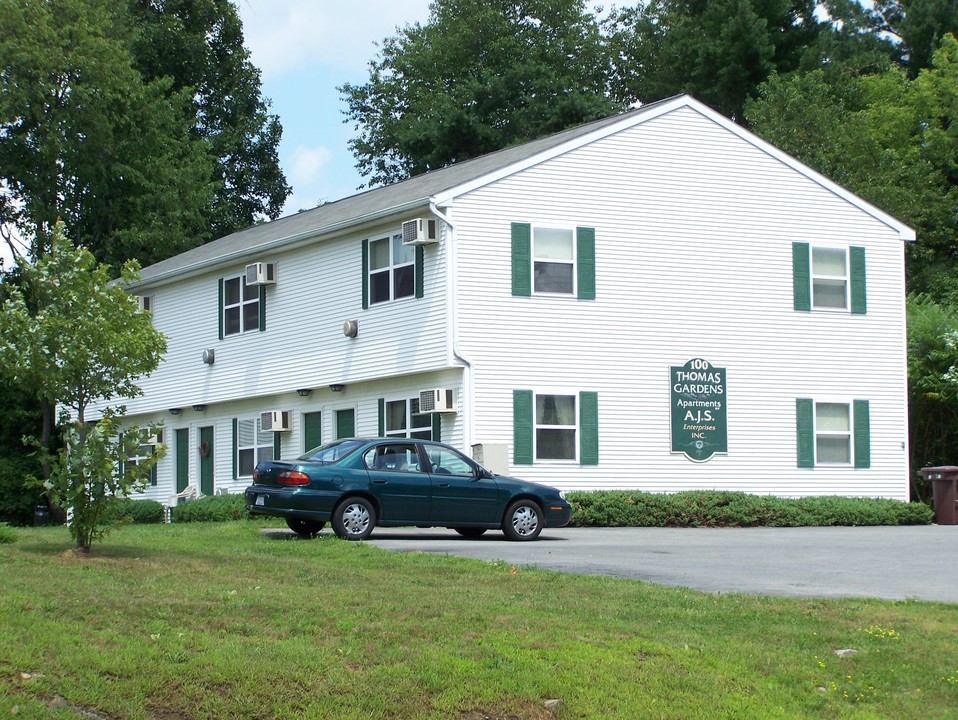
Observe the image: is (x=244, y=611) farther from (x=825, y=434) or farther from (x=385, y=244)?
(x=825, y=434)

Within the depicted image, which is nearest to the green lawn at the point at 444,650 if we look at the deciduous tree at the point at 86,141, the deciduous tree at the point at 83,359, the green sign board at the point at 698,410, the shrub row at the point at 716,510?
the deciduous tree at the point at 83,359

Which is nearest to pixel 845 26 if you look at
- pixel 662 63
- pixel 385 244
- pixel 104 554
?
pixel 662 63

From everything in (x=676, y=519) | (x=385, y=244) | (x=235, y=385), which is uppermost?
(x=385, y=244)

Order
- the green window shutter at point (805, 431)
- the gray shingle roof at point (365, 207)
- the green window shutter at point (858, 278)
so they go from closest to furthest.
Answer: the gray shingle roof at point (365, 207) → the green window shutter at point (805, 431) → the green window shutter at point (858, 278)

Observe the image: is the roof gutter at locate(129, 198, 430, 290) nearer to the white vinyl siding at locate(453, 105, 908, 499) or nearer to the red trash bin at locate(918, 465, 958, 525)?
the white vinyl siding at locate(453, 105, 908, 499)

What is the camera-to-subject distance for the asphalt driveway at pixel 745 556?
1425 centimetres

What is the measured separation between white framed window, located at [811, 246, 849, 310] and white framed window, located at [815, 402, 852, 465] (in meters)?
2.12

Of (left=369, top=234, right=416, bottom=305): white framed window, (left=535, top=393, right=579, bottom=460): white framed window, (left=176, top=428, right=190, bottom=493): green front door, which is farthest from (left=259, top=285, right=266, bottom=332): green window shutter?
(left=535, top=393, right=579, bottom=460): white framed window

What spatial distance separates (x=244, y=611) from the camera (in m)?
10.8

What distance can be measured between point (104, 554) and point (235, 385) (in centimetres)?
1664

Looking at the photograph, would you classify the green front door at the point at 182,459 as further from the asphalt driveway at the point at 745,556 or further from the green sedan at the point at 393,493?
the green sedan at the point at 393,493

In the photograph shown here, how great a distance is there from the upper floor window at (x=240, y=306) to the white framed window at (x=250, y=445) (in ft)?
6.88

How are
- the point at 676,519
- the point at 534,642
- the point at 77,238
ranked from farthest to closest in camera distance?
the point at 77,238 < the point at 676,519 < the point at 534,642

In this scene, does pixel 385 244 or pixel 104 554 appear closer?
pixel 104 554
